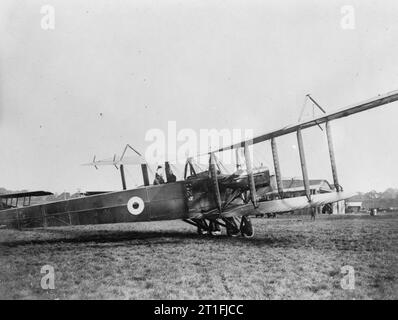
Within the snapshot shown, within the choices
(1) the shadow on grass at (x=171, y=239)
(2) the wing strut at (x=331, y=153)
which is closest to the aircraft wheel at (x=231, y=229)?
(1) the shadow on grass at (x=171, y=239)

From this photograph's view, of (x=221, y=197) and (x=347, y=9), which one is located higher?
(x=347, y=9)

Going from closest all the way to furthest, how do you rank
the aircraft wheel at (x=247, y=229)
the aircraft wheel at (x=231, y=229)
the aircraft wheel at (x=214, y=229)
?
1. the aircraft wheel at (x=247, y=229)
2. the aircraft wheel at (x=231, y=229)
3. the aircraft wheel at (x=214, y=229)

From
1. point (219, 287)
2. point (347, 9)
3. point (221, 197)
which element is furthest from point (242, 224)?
point (347, 9)

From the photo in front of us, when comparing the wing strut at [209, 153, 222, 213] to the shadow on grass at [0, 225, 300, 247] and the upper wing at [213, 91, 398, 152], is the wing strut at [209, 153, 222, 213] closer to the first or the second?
Result: the upper wing at [213, 91, 398, 152]

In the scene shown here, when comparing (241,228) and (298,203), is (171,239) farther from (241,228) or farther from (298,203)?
(298,203)

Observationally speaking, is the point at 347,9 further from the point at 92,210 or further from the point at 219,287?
the point at 92,210

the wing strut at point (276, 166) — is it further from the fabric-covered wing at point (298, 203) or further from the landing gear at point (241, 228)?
the landing gear at point (241, 228)

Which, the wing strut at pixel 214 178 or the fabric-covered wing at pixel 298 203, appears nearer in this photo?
the fabric-covered wing at pixel 298 203

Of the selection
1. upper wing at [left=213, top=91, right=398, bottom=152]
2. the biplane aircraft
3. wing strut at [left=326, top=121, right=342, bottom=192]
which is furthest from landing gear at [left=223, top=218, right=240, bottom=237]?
wing strut at [left=326, top=121, right=342, bottom=192]

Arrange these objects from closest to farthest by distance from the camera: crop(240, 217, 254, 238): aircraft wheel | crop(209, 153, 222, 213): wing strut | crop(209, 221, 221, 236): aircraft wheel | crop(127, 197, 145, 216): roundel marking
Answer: crop(127, 197, 145, 216): roundel marking < crop(209, 153, 222, 213): wing strut < crop(240, 217, 254, 238): aircraft wheel < crop(209, 221, 221, 236): aircraft wheel
